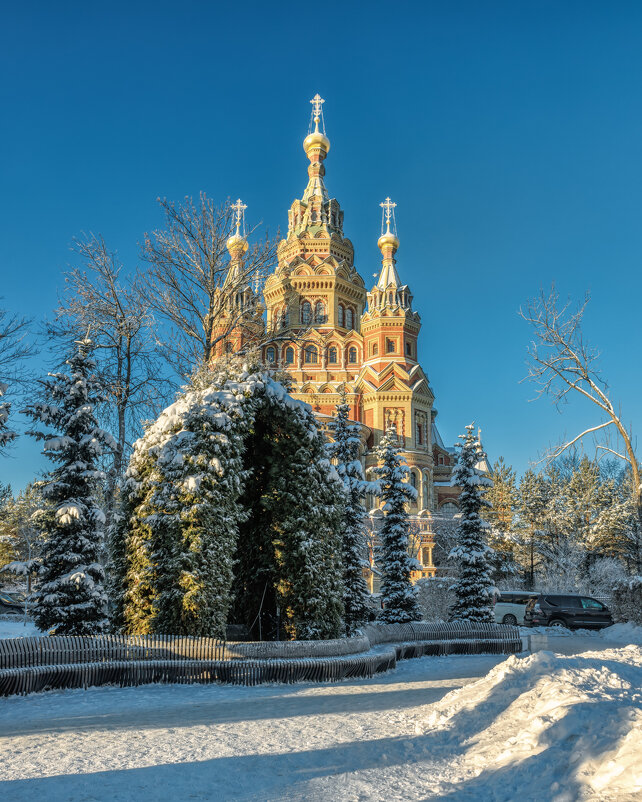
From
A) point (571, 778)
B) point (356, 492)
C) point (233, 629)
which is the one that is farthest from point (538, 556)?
point (571, 778)

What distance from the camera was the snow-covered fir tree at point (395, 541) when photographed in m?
19.5

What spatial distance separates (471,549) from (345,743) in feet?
48.7

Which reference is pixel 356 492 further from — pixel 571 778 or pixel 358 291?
pixel 358 291

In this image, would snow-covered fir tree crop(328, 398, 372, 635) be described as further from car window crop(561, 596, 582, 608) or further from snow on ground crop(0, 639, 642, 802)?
snow on ground crop(0, 639, 642, 802)

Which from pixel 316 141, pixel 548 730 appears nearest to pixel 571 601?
pixel 548 730

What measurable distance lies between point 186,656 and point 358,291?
161 feet

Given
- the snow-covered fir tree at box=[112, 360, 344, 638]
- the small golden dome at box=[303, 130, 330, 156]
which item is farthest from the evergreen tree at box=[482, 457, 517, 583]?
the small golden dome at box=[303, 130, 330, 156]

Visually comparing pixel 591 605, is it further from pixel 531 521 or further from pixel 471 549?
pixel 531 521

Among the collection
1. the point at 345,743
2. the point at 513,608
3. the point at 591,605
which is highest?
the point at 591,605

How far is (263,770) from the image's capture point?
5.69 metres

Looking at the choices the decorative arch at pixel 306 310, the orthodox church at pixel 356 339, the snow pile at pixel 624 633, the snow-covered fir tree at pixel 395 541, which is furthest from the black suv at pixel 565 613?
the decorative arch at pixel 306 310

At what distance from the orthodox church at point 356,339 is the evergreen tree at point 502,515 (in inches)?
182

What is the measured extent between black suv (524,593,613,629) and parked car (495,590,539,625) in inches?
40.1

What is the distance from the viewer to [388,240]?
179 ft
